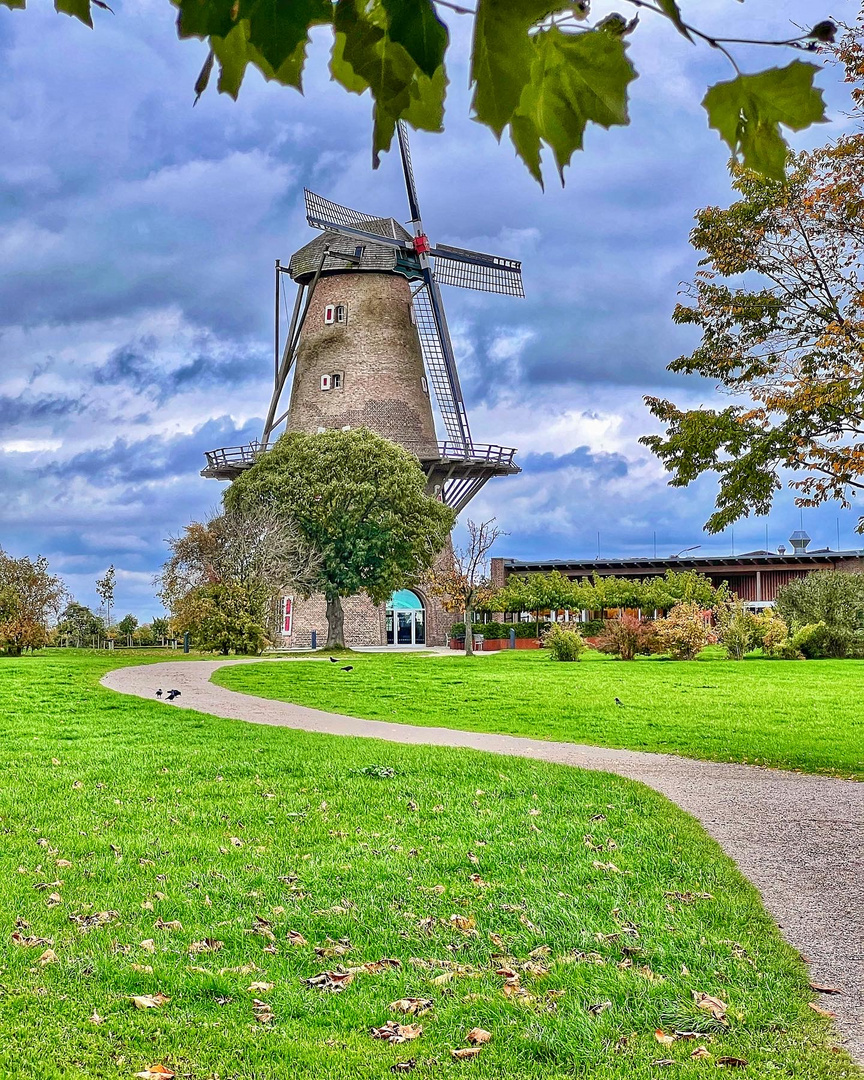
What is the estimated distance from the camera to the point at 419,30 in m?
1.39

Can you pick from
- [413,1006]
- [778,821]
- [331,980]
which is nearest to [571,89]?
[413,1006]

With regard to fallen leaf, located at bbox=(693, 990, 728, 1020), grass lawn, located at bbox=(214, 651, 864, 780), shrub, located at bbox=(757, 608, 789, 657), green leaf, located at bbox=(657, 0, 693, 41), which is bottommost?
grass lawn, located at bbox=(214, 651, 864, 780)

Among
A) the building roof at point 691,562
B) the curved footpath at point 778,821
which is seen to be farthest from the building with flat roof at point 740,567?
the curved footpath at point 778,821

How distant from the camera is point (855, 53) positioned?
12469 mm

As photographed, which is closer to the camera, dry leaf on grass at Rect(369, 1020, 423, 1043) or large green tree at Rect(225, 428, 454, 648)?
dry leaf on grass at Rect(369, 1020, 423, 1043)

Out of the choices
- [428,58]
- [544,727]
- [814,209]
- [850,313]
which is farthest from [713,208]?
[428,58]

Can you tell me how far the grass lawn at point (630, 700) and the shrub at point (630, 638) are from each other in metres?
3.40

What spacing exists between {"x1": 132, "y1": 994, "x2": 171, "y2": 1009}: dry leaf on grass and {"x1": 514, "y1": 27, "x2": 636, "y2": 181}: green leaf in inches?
171

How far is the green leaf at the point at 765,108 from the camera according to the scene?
5.43 ft

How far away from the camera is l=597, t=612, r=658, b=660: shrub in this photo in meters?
32.7

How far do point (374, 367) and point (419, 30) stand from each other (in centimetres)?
4346

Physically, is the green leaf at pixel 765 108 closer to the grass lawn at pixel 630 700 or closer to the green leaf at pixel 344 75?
the green leaf at pixel 344 75

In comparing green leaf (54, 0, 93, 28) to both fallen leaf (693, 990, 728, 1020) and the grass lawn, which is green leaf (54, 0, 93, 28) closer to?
fallen leaf (693, 990, 728, 1020)

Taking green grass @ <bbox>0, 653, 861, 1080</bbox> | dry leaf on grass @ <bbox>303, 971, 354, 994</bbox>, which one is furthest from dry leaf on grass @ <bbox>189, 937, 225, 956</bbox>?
dry leaf on grass @ <bbox>303, 971, 354, 994</bbox>
